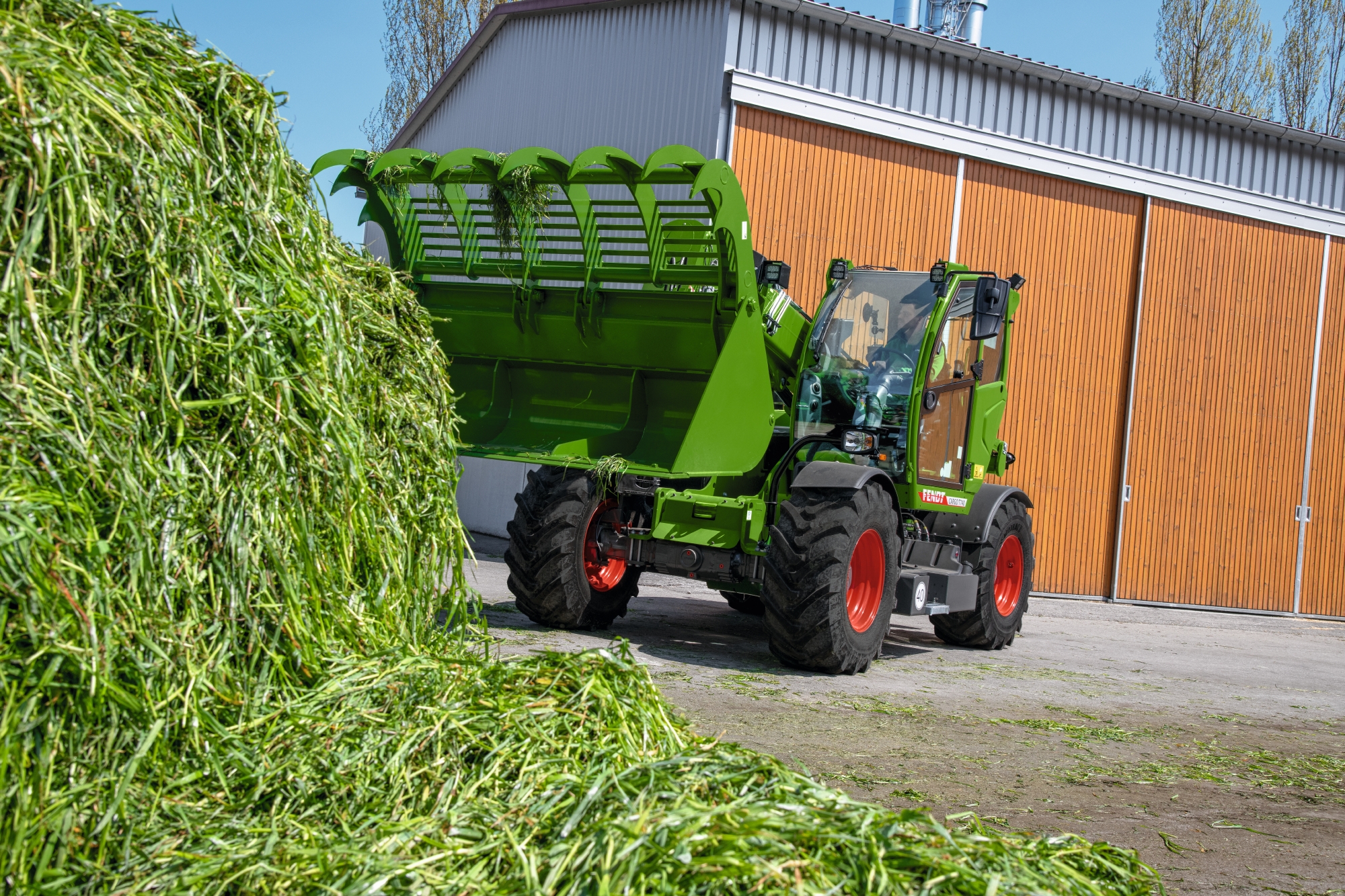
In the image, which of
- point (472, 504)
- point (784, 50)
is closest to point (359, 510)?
point (784, 50)

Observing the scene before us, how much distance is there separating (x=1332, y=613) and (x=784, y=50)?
11190 millimetres

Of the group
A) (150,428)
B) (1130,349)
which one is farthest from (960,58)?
(150,428)

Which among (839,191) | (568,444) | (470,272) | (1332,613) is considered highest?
(839,191)

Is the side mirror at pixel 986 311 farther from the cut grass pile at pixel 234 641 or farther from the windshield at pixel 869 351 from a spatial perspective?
the cut grass pile at pixel 234 641

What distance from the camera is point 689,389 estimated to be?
25.1ft

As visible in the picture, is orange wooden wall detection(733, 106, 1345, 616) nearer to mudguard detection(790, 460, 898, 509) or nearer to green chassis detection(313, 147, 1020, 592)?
green chassis detection(313, 147, 1020, 592)

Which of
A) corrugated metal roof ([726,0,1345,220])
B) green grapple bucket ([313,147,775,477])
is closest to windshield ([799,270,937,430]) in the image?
green grapple bucket ([313,147,775,477])

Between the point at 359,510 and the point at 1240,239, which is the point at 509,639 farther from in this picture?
the point at 1240,239

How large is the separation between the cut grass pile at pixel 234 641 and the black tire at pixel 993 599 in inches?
236

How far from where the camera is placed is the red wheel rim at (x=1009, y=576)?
32.0 ft

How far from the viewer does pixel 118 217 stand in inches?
115

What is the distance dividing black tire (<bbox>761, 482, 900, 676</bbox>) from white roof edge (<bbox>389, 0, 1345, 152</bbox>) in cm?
684

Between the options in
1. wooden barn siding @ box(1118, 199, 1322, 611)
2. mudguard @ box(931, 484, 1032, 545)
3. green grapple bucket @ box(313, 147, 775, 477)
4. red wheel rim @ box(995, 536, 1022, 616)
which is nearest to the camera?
green grapple bucket @ box(313, 147, 775, 477)

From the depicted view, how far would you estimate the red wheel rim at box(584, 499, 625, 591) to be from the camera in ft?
25.6
